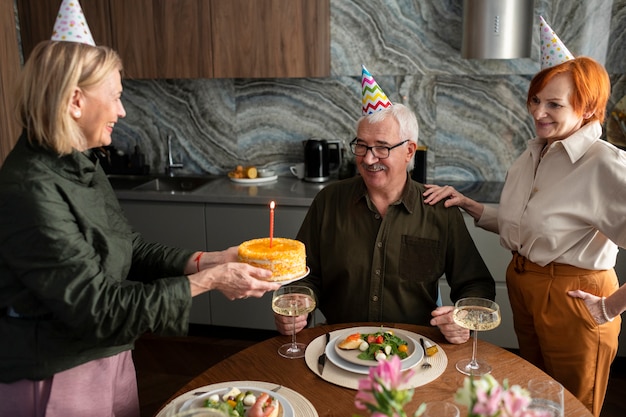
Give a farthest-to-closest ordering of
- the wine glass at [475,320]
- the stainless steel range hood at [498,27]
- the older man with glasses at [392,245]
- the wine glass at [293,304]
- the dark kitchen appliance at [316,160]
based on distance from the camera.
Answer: the dark kitchen appliance at [316,160] < the stainless steel range hood at [498,27] < the older man with glasses at [392,245] < the wine glass at [293,304] < the wine glass at [475,320]

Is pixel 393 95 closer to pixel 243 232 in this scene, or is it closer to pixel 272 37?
pixel 272 37

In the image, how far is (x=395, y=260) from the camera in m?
2.12

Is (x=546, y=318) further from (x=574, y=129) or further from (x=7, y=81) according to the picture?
(x=7, y=81)

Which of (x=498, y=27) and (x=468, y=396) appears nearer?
(x=468, y=396)

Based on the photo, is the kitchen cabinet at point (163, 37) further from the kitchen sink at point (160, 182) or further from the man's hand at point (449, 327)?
the man's hand at point (449, 327)

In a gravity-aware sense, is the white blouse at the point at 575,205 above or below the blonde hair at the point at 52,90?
below

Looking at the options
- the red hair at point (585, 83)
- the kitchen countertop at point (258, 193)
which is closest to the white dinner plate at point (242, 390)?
the red hair at point (585, 83)

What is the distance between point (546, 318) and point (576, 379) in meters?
0.23

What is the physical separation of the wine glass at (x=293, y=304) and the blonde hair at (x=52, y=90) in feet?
2.36

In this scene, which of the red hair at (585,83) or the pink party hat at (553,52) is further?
the pink party hat at (553,52)

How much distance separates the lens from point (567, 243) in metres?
1.92

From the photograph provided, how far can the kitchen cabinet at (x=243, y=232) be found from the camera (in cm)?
330

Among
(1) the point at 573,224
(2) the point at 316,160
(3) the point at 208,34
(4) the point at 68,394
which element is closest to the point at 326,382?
(4) the point at 68,394

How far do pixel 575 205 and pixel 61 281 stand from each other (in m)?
1.53
